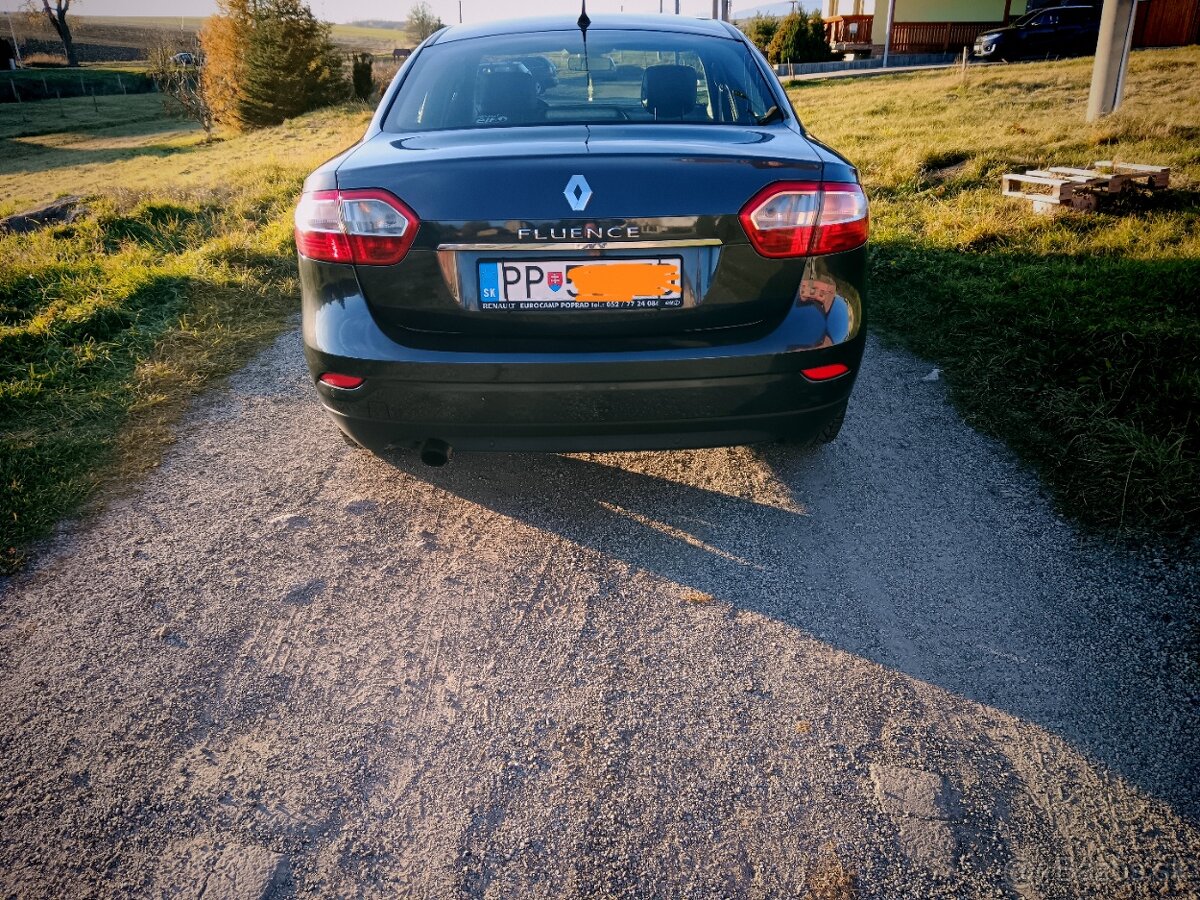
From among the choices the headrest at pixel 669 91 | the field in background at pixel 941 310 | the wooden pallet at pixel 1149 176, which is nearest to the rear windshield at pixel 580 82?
the headrest at pixel 669 91

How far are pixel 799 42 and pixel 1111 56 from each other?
71.3ft

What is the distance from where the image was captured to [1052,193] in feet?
20.3

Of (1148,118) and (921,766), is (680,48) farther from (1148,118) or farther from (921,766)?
(1148,118)

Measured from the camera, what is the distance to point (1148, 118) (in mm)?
9211

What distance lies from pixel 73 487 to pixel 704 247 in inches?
104

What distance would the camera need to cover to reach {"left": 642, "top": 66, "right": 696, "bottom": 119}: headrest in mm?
2918

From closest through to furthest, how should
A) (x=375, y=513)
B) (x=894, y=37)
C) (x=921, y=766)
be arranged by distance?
(x=921, y=766) → (x=375, y=513) → (x=894, y=37)

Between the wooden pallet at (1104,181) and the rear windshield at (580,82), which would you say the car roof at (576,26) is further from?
the wooden pallet at (1104,181)

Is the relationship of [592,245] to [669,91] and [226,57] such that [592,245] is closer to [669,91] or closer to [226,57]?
[669,91]

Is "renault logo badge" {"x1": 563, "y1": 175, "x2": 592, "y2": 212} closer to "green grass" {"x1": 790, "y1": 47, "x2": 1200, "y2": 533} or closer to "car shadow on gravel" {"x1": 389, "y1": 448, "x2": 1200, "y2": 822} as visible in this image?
"car shadow on gravel" {"x1": 389, "y1": 448, "x2": 1200, "y2": 822}

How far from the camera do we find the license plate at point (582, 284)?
7.37 feet

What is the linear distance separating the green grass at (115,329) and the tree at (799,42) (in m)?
25.5

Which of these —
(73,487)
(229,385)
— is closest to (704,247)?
(73,487)

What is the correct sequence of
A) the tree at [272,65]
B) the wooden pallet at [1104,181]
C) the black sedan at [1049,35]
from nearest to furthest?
the wooden pallet at [1104,181], the black sedan at [1049,35], the tree at [272,65]
